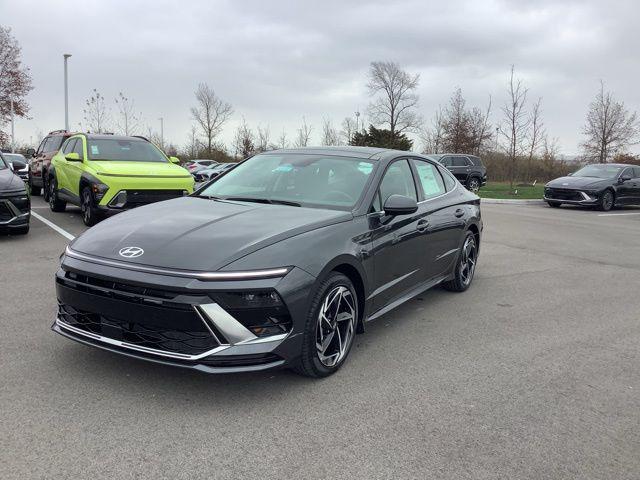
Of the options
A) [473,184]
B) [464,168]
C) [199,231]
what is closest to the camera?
[199,231]

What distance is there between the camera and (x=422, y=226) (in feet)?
15.6

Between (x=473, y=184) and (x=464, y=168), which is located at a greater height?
(x=464, y=168)

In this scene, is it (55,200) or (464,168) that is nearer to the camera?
(55,200)

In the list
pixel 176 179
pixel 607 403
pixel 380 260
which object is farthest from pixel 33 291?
pixel 607 403

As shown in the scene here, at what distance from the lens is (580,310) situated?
548 cm

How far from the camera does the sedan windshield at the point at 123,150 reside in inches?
397

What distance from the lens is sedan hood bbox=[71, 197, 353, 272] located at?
3084mm

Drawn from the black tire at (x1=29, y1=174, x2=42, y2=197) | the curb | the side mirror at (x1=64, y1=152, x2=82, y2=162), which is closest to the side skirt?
the side mirror at (x1=64, y1=152, x2=82, y2=162)

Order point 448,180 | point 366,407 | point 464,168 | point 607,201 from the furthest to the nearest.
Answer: point 464,168 < point 607,201 < point 448,180 < point 366,407

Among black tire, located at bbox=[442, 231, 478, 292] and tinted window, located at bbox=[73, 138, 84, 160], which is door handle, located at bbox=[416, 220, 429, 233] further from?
tinted window, located at bbox=[73, 138, 84, 160]

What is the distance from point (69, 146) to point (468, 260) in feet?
28.8

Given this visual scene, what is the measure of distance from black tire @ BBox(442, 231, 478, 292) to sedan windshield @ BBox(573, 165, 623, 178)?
14570mm

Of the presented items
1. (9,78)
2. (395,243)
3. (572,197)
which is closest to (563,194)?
(572,197)

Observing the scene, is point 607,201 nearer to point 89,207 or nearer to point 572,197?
point 572,197
